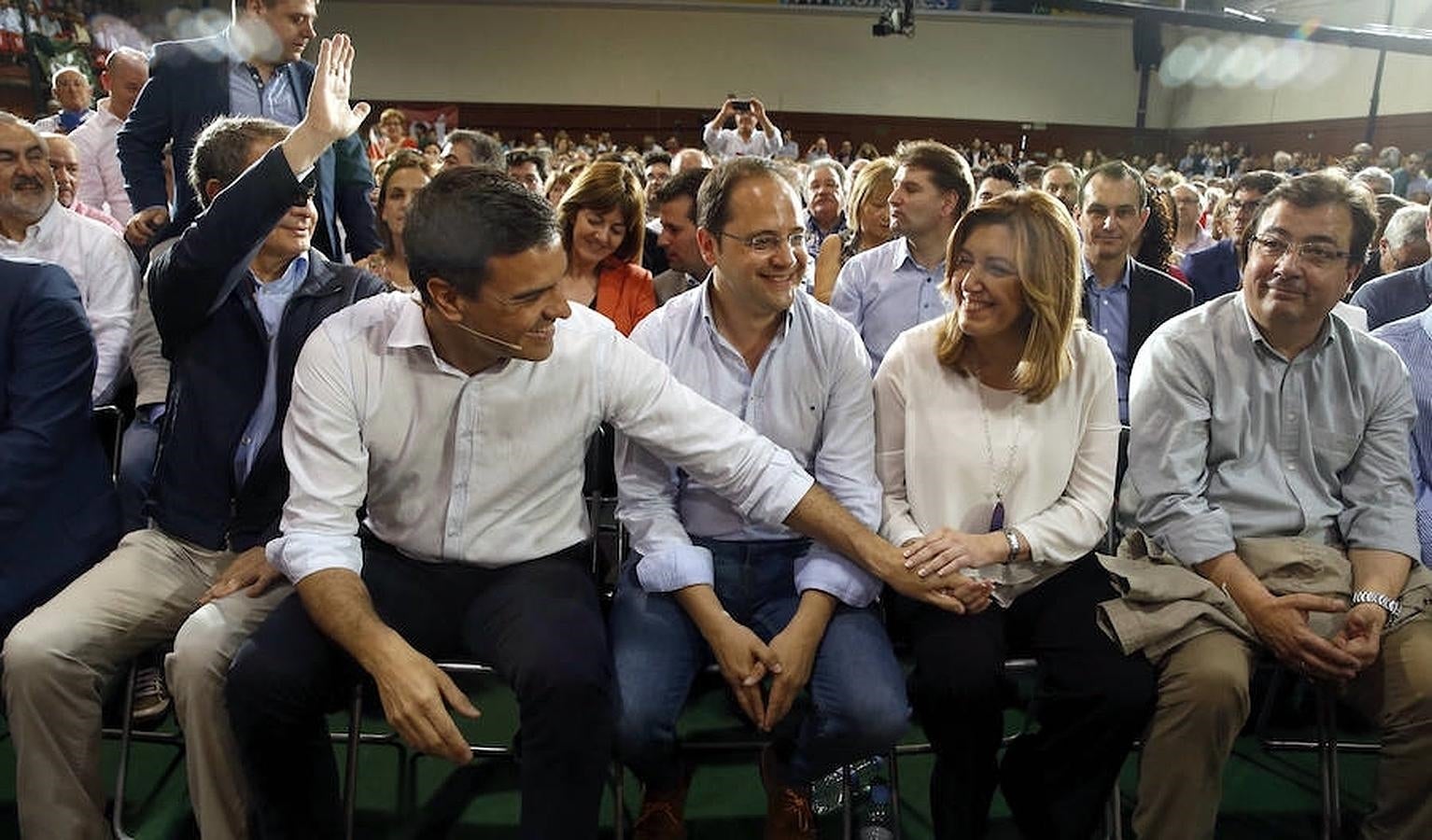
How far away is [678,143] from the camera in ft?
70.6

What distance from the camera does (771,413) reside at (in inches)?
89.7

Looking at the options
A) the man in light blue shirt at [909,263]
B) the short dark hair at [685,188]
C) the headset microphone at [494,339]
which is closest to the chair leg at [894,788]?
the headset microphone at [494,339]

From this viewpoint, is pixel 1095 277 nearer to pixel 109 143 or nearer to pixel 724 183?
pixel 724 183

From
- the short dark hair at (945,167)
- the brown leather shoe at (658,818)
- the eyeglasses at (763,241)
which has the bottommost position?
the brown leather shoe at (658,818)

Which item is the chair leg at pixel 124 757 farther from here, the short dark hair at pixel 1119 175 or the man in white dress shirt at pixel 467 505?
the short dark hair at pixel 1119 175

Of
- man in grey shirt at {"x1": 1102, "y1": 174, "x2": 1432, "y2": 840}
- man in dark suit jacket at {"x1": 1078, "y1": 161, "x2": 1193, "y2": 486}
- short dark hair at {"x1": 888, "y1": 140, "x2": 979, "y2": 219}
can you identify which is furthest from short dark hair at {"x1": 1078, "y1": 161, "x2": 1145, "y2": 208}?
man in grey shirt at {"x1": 1102, "y1": 174, "x2": 1432, "y2": 840}

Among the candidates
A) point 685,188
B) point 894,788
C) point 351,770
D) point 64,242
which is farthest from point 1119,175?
point 64,242

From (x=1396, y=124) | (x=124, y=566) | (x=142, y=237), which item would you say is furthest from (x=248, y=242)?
(x=1396, y=124)

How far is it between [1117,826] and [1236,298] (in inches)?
50.9

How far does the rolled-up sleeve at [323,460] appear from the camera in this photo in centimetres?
191

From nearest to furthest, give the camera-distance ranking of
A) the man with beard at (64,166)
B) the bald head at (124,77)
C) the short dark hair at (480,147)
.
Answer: the man with beard at (64,166)
the bald head at (124,77)
the short dark hair at (480,147)

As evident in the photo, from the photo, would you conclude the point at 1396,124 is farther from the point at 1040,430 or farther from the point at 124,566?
the point at 124,566

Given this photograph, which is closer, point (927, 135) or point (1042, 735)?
point (1042, 735)

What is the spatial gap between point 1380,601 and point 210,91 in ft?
12.1
